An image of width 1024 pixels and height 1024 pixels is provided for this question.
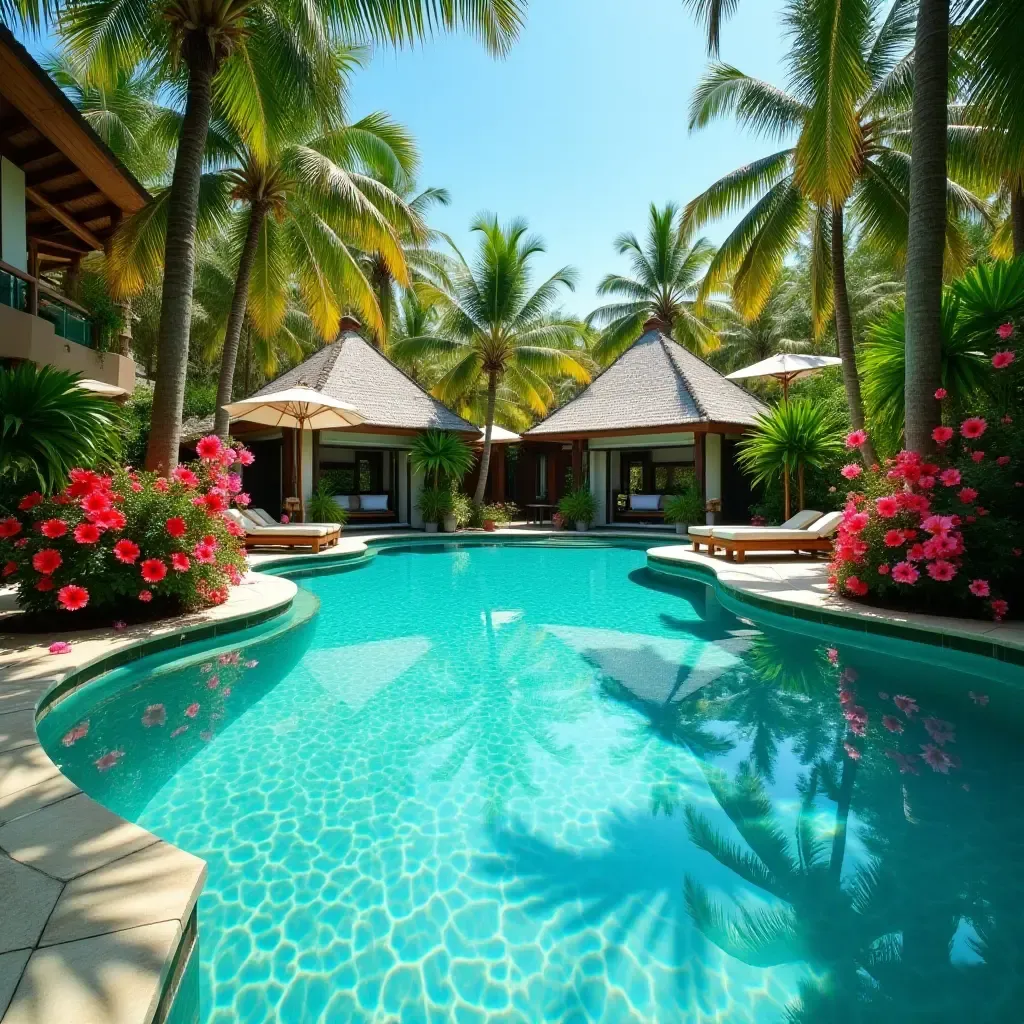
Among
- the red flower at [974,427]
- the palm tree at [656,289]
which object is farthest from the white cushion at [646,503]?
the red flower at [974,427]

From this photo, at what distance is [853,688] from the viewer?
495 cm

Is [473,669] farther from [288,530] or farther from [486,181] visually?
[486,181]

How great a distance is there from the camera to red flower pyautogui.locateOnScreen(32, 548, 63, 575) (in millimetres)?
5078

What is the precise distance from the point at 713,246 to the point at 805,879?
2503 centimetres

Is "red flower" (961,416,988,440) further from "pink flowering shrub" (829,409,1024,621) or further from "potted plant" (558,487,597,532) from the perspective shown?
"potted plant" (558,487,597,532)

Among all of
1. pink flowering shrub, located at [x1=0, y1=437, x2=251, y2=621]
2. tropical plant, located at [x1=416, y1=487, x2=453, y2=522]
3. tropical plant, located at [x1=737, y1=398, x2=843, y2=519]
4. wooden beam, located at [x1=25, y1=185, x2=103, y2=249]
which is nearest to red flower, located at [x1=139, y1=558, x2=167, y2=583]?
pink flowering shrub, located at [x1=0, y1=437, x2=251, y2=621]

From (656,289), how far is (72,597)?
23.3 metres

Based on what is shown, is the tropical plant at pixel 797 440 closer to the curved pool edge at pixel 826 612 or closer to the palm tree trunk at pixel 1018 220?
the curved pool edge at pixel 826 612

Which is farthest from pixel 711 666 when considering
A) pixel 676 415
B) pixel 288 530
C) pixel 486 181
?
pixel 486 181

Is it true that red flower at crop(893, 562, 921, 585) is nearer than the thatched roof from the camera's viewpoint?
Yes

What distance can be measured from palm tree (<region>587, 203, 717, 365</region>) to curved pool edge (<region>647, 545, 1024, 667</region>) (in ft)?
52.3

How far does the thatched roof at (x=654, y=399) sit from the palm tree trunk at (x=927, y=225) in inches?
343

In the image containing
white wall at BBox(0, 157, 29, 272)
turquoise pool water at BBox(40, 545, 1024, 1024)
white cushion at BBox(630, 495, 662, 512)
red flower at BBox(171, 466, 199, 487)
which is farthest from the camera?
white cushion at BBox(630, 495, 662, 512)

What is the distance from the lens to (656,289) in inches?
954
